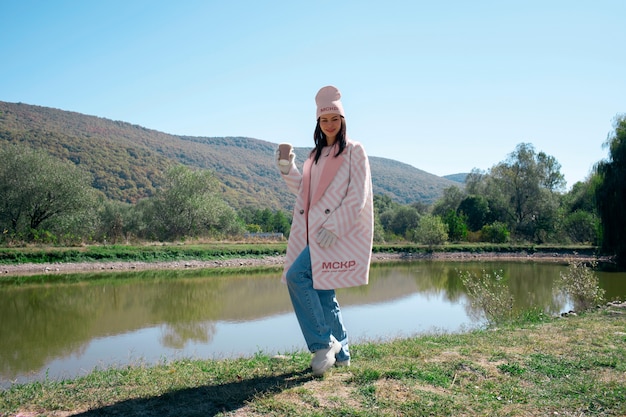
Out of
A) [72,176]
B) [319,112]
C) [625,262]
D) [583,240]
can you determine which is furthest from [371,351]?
[583,240]

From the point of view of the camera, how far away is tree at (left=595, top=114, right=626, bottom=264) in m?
20.2

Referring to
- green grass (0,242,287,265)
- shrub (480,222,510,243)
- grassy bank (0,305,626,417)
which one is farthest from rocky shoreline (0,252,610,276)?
grassy bank (0,305,626,417)

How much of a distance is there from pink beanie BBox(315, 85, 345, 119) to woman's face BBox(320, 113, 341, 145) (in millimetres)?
38

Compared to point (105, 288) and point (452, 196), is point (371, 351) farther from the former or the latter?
point (452, 196)

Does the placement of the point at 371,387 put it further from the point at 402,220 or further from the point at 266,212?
the point at 402,220

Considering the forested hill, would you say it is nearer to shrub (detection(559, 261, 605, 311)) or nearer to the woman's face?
shrub (detection(559, 261, 605, 311))

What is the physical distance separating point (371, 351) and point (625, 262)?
20.3 meters

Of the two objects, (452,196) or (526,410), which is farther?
(452,196)

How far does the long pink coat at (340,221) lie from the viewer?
322 cm

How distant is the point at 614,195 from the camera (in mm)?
20422

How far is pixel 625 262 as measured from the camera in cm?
2006

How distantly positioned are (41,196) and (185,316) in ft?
52.3

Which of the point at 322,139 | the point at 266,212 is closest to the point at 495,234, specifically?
the point at 266,212

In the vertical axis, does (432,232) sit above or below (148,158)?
below
